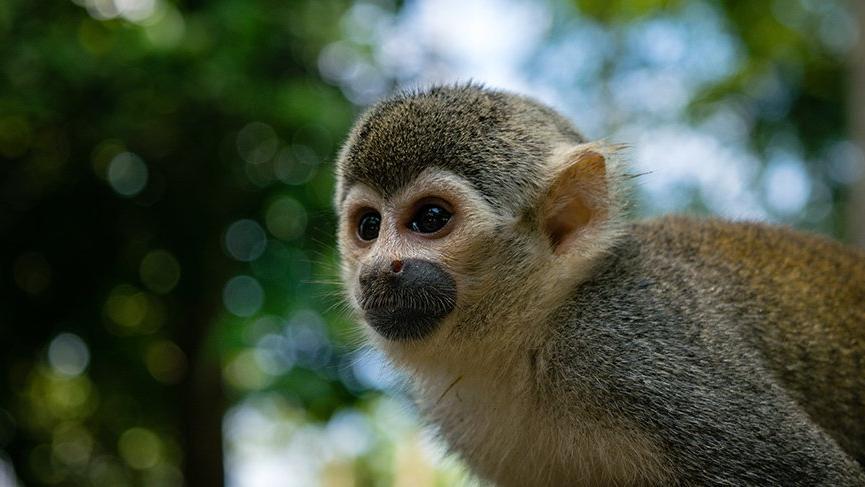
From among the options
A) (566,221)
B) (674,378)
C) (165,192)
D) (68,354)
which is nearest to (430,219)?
(566,221)

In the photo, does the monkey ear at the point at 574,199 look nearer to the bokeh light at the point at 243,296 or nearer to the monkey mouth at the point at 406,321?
the monkey mouth at the point at 406,321

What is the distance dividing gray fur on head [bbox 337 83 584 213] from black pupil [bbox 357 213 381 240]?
13 centimetres

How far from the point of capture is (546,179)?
2836 millimetres

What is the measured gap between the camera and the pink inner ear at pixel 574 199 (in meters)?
2.86

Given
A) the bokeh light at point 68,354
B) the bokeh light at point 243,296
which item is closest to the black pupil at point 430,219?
the bokeh light at point 243,296

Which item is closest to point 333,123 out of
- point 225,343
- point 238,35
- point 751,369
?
point 238,35

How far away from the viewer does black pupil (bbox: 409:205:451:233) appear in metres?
2.73

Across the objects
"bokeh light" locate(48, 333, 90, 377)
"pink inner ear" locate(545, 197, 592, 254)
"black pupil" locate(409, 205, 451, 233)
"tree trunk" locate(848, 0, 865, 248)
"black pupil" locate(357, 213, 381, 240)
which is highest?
"tree trunk" locate(848, 0, 865, 248)

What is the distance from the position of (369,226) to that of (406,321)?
1.37 ft

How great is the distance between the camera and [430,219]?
2.75m

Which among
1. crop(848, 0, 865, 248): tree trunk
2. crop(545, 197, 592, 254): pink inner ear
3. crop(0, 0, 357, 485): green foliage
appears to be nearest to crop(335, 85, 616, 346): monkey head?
crop(545, 197, 592, 254): pink inner ear

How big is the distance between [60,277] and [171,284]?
1011 millimetres

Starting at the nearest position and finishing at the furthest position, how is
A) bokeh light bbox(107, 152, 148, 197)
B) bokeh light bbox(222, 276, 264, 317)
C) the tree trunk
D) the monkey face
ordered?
the monkey face
the tree trunk
bokeh light bbox(222, 276, 264, 317)
bokeh light bbox(107, 152, 148, 197)

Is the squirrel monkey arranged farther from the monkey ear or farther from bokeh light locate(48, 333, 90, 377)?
bokeh light locate(48, 333, 90, 377)
